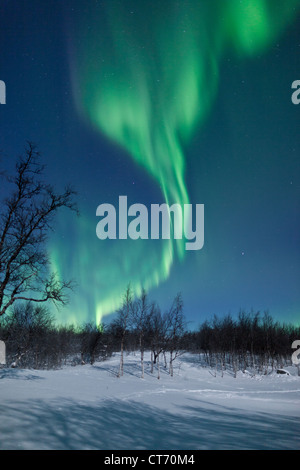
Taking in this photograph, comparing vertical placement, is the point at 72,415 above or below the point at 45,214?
below

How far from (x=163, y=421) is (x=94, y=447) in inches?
145

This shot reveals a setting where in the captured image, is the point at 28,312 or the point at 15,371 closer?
the point at 15,371

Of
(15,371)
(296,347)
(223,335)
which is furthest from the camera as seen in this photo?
(296,347)

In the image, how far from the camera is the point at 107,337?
181ft

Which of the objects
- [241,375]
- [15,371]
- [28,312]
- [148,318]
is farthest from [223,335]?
[15,371]

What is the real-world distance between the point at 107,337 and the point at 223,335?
24.8 metres

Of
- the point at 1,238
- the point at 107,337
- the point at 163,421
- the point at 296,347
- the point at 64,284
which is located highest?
the point at 1,238

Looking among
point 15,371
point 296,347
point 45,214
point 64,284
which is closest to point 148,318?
point 15,371

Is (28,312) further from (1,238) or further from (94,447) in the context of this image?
(94,447)

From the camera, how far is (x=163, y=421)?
810 centimetres

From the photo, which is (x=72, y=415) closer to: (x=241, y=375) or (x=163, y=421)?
(x=163, y=421)

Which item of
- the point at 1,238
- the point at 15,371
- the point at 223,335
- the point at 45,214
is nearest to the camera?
the point at 1,238
